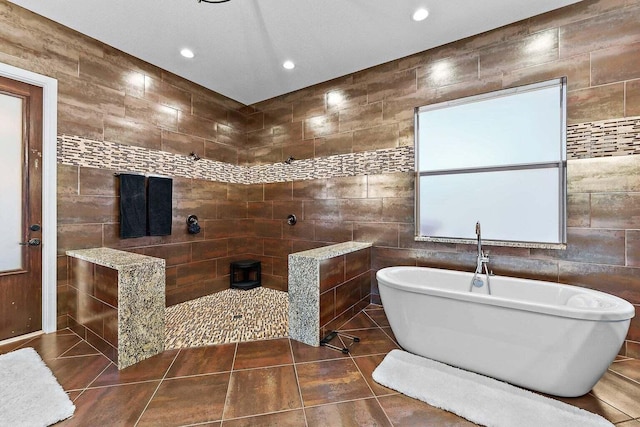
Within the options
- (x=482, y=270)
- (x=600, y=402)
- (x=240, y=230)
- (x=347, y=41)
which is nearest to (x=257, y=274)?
(x=240, y=230)

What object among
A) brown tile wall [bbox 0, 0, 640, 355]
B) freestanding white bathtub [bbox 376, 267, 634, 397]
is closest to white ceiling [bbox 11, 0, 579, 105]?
brown tile wall [bbox 0, 0, 640, 355]

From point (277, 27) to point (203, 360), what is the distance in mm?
2834

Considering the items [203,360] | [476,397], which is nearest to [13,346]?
[203,360]

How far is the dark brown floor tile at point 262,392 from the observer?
5.02 feet

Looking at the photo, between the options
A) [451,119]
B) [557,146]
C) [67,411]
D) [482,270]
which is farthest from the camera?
[451,119]

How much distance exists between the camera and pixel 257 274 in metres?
3.97

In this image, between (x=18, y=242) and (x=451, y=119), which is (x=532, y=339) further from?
(x=18, y=242)

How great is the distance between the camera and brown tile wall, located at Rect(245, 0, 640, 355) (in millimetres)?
2029

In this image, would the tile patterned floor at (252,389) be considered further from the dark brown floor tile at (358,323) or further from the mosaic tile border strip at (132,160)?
the mosaic tile border strip at (132,160)

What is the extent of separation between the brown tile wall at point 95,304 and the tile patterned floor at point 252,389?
0.10 meters

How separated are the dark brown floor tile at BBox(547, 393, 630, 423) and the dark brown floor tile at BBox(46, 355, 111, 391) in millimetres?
2937

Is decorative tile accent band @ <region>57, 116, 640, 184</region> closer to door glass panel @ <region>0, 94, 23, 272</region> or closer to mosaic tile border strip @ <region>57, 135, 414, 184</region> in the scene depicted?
mosaic tile border strip @ <region>57, 135, 414, 184</region>

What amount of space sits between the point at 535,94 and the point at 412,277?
1.92 m

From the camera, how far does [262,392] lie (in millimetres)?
1669
